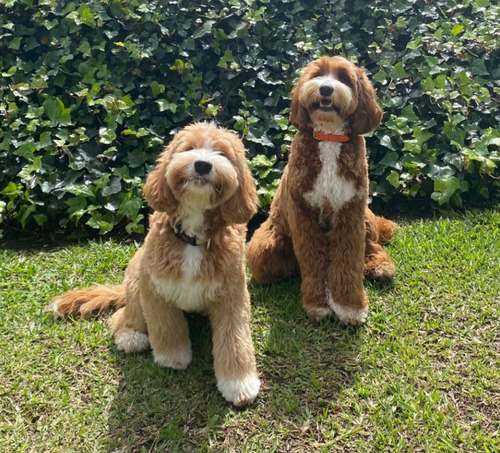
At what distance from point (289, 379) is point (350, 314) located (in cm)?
65

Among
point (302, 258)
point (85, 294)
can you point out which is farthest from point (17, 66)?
point (302, 258)

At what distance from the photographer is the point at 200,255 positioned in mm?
2832

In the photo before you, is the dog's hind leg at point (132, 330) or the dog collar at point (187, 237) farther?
the dog's hind leg at point (132, 330)

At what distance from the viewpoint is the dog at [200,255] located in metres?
2.62

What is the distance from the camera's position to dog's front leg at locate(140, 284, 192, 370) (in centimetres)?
296

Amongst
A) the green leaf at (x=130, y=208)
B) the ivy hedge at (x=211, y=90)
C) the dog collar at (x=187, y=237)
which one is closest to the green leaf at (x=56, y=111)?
the ivy hedge at (x=211, y=90)

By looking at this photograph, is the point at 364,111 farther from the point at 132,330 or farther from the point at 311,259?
the point at 132,330

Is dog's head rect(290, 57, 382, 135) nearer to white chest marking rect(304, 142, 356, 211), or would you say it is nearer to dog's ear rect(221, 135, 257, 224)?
white chest marking rect(304, 142, 356, 211)

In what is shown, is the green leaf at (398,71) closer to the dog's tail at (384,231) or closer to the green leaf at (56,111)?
the dog's tail at (384,231)

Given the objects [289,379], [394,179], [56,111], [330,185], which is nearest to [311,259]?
[330,185]

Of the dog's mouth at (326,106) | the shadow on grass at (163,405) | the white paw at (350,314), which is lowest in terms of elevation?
the shadow on grass at (163,405)

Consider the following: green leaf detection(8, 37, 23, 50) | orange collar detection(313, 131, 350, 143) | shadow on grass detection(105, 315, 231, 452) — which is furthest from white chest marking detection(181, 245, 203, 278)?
green leaf detection(8, 37, 23, 50)

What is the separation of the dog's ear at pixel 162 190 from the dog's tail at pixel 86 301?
3.64 feet

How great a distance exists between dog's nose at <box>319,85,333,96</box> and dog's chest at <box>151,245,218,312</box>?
1.20 m
